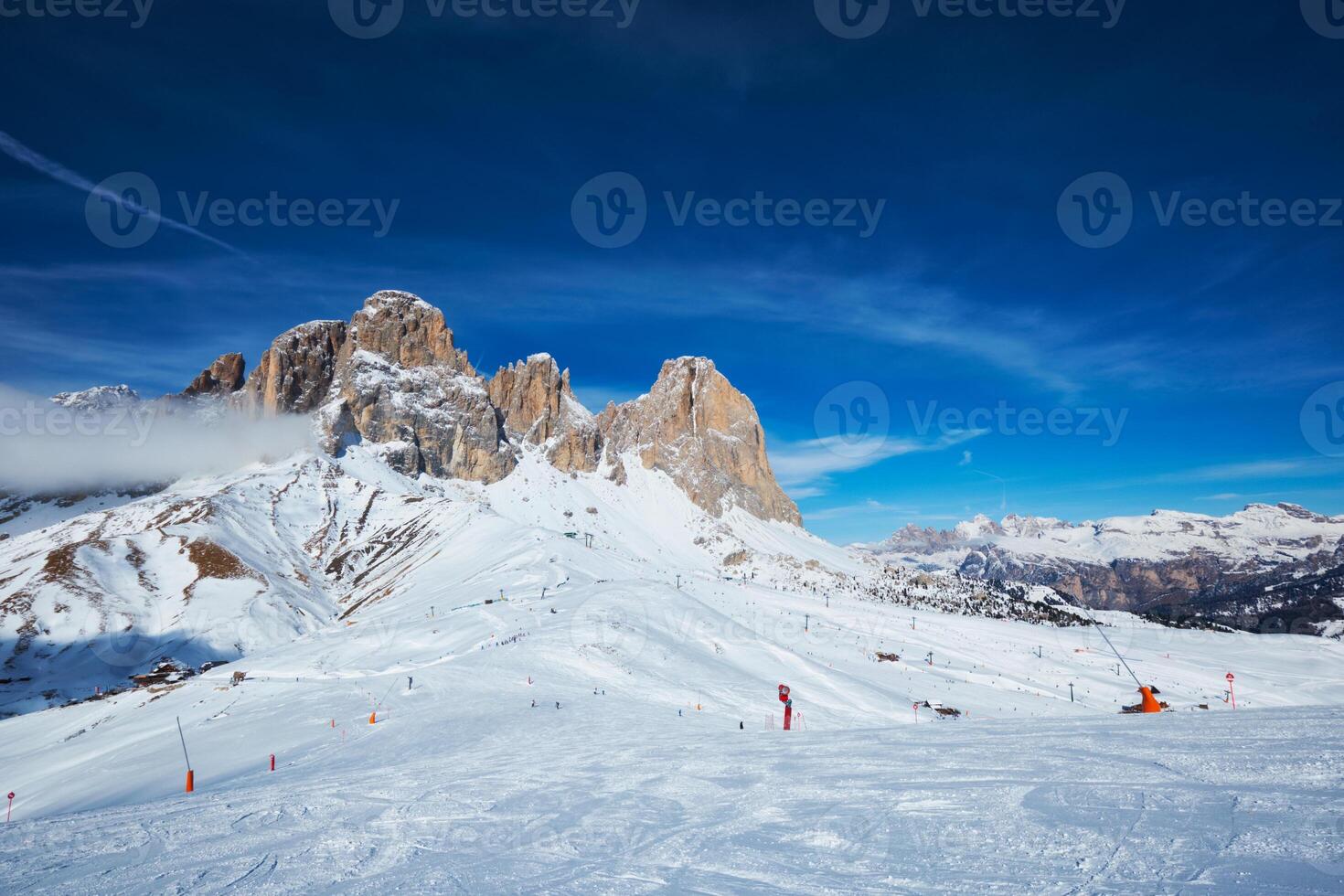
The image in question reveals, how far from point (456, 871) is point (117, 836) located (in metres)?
6.11

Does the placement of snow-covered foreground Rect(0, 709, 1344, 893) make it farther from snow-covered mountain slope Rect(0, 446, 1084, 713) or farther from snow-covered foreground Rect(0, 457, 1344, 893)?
snow-covered mountain slope Rect(0, 446, 1084, 713)

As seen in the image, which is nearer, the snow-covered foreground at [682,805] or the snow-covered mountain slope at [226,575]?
the snow-covered foreground at [682,805]

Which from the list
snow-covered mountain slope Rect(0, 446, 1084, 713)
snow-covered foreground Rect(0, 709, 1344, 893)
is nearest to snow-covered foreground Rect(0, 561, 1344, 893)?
snow-covered foreground Rect(0, 709, 1344, 893)

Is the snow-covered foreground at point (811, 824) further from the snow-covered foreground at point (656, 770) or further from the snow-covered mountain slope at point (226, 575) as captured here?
the snow-covered mountain slope at point (226, 575)

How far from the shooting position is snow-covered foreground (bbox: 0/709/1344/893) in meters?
5.96

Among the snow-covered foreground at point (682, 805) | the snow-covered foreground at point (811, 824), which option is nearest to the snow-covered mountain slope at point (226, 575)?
the snow-covered foreground at point (682, 805)

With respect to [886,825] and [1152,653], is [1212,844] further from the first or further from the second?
[1152,653]

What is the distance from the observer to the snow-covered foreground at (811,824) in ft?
19.6

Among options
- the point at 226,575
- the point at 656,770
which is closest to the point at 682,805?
the point at 656,770

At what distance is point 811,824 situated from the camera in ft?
26.7

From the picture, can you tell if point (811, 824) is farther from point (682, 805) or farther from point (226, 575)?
point (226, 575)

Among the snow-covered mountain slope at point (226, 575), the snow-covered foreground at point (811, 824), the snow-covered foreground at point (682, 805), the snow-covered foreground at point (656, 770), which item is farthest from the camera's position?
the snow-covered mountain slope at point (226, 575)

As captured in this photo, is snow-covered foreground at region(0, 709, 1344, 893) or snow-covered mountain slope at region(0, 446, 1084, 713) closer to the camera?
snow-covered foreground at region(0, 709, 1344, 893)

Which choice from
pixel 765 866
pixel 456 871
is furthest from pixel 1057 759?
pixel 456 871
